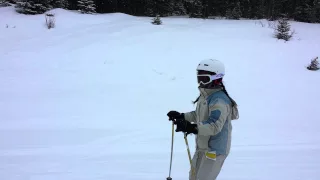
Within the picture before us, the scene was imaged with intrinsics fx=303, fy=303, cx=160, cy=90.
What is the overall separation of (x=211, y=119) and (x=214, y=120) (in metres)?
0.03

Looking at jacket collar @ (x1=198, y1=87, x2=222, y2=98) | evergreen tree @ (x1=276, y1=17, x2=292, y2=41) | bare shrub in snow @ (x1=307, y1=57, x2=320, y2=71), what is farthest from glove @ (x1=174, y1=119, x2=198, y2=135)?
evergreen tree @ (x1=276, y1=17, x2=292, y2=41)

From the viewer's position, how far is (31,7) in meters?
15.3

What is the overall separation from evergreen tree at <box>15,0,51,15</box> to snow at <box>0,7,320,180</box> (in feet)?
1.83

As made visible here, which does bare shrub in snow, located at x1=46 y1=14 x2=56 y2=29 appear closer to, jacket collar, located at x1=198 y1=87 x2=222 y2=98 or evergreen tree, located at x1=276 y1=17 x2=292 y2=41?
evergreen tree, located at x1=276 y1=17 x2=292 y2=41

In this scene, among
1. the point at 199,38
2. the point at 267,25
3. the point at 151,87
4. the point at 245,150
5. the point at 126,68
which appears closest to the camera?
the point at 245,150

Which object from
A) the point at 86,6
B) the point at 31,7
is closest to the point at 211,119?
the point at 31,7

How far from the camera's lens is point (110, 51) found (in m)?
11.5

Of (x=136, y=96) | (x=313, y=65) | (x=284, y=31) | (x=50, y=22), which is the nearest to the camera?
(x=136, y=96)

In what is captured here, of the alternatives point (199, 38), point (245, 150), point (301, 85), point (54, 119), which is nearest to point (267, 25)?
point (199, 38)

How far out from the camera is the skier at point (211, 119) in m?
3.04

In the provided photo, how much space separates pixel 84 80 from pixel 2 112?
266 centimetres

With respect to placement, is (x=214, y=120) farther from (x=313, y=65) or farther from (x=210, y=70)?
(x=313, y=65)

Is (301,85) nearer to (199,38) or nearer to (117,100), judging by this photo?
(199,38)

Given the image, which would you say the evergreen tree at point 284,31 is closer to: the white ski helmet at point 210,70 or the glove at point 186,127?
the white ski helmet at point 210,70
